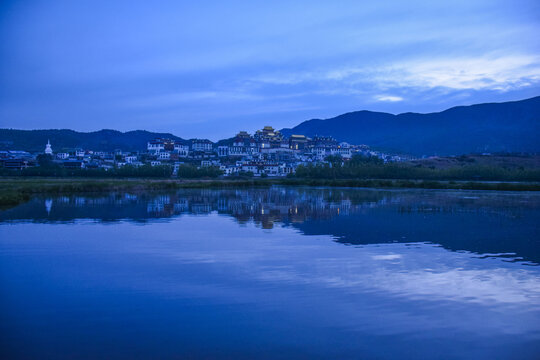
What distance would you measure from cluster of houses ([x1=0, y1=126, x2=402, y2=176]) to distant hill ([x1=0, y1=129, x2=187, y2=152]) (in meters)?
25.2

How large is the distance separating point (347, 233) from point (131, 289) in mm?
8381

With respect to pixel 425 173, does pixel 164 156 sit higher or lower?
higher

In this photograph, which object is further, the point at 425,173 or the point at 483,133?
the point at 483,133

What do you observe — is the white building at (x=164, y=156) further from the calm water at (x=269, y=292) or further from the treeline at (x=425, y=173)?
Answer: the calm water at (x=269, y=292)

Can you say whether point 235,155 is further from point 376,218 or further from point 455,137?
point 455,137

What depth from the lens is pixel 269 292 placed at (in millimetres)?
8031

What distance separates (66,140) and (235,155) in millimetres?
71272

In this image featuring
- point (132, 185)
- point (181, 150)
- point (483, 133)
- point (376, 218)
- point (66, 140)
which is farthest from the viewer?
point (483, 133)

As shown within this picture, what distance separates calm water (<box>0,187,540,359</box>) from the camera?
576cm

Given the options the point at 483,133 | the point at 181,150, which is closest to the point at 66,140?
the point at 181,150

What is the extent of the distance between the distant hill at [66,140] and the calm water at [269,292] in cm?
12430

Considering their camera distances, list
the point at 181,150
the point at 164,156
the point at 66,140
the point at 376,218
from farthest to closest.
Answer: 1. the point at 66,140
2. the point at 181,150
3. the point at 164,156
4. the point at 376,218

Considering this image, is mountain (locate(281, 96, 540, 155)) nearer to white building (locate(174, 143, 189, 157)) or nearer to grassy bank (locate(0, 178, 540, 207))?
white building (locate(174, 143, 189, 157))

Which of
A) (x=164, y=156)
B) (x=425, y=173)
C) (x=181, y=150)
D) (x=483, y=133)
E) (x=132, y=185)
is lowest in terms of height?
(x=132, y=185)
